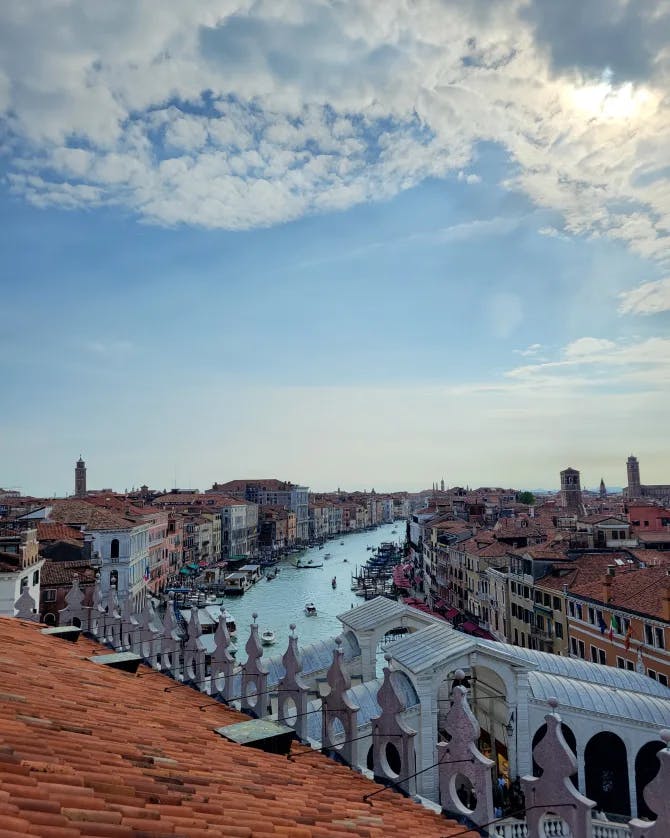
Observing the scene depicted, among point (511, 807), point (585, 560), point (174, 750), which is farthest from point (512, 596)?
point (174, 750)

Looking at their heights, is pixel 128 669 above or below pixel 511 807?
above

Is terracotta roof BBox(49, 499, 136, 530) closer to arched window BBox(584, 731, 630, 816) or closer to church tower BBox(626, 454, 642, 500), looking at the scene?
arched window BBox(584, 731, 630, 816)

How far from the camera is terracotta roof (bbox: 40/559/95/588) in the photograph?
32875 mm

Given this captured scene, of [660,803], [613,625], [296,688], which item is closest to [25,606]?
[296,688]

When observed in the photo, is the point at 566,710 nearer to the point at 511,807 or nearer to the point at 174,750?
the point at 511,807

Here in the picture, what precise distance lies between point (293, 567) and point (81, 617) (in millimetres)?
82405

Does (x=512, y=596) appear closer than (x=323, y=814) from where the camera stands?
No

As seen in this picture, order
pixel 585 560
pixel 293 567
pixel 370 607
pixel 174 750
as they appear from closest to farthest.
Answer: pixel 174 750, pixel 370 607, pixel 585 560, pixel 293 567

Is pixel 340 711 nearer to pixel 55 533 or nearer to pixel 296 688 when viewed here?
pixel 296 688

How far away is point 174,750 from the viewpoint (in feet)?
17.5

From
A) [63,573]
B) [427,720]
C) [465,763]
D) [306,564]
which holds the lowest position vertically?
[306,564]

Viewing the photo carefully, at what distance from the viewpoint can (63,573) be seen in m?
33.7

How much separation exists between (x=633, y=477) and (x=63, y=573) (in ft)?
465

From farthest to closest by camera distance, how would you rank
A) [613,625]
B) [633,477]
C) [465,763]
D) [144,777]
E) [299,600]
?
[633,477] < [299,600] < [613,625] < [465,763] < [144,777]
